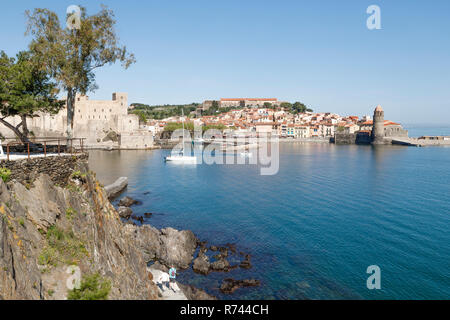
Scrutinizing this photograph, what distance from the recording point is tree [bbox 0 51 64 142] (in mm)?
15344

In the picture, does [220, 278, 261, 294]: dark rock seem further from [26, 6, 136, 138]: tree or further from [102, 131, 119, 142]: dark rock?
[102, 131, 119, 142]: dark rock

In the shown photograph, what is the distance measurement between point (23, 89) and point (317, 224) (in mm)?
20961

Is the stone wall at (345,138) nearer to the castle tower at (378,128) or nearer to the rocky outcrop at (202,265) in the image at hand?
the castle tower at (378,128)

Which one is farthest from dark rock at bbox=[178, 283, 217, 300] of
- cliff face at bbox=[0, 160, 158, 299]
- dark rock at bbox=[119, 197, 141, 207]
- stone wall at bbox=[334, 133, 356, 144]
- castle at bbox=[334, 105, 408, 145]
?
stone wall at bbox=[334, 133, 356, 144]

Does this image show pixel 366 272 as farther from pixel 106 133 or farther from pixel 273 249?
pixel 106 133

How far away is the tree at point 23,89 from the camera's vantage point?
15.3 metres

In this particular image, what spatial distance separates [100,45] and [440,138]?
130 m

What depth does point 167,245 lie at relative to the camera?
59.7 feet

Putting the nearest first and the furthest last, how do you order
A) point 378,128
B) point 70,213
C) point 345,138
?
point 70,213 < point 378,128 < point 345,138

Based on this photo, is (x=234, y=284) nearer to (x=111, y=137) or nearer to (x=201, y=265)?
(x=201, y=265)

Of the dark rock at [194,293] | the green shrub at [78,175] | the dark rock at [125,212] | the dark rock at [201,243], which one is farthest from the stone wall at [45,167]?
the dark rock at [125,212]

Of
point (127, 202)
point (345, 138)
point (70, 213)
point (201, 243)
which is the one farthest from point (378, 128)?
point (70, 213)

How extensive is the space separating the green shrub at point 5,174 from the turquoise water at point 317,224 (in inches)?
375

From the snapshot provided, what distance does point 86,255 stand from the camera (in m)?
9.30
